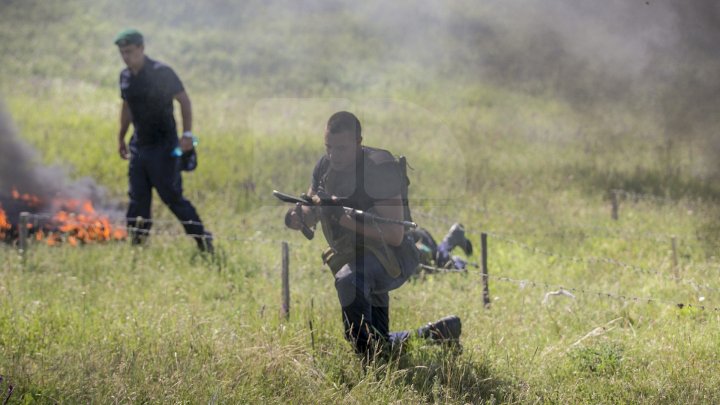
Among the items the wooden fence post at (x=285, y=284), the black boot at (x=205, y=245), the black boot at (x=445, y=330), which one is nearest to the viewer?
the black boot at (x=445, y=330)

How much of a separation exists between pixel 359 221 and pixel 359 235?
0.63ft

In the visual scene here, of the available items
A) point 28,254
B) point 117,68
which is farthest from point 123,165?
point 117,68

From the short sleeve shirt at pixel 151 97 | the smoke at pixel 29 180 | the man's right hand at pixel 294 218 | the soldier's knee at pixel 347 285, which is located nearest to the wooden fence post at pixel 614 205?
the short sleeve shirt at pixel 151 97

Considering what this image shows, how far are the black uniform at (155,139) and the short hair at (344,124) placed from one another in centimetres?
355

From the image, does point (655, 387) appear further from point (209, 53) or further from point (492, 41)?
point (209, 53)

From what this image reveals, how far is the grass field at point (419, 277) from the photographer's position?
4602 millimetres

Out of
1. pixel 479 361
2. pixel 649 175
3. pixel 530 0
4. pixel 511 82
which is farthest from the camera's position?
pixel 511 82

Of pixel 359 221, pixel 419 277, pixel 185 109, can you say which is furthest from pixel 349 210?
pixel 185 109

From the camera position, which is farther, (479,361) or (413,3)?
(413,3)

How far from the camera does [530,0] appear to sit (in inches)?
616

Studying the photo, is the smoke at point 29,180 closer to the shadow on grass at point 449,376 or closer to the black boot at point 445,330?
the black boot at point 445,330

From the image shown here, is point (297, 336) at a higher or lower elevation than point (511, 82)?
lower

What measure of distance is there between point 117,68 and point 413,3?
8.28 metres

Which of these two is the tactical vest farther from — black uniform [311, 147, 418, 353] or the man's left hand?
the man's left hand
